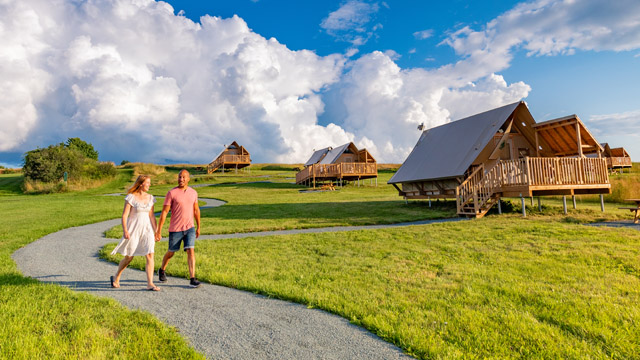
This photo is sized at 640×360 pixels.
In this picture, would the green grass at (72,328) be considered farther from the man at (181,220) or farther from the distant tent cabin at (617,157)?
the distant tent cabin at (617,157)

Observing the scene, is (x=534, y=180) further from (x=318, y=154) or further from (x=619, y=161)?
(x=619, y=161)

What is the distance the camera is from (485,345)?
3723 mm

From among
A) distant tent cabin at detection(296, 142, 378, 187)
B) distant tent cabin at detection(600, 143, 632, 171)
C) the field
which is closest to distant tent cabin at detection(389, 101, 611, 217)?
the field

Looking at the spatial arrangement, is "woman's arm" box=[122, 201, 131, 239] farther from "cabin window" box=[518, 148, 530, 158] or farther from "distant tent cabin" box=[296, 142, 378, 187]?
"distant tent cabin" box=[296, 142, 378, 187]

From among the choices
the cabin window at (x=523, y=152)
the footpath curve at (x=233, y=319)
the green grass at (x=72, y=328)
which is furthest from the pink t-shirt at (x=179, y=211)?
the cabin window at (x=523, y=152)

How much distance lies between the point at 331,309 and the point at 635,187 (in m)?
27.3

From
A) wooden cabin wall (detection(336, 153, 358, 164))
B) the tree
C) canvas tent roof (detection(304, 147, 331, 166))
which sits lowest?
wooden cabin wall (detection(336, 153, 358, 164))

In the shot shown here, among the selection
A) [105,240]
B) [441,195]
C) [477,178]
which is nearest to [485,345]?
[105,240]

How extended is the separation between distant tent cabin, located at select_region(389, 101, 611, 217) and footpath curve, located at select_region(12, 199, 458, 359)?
42.5 ft

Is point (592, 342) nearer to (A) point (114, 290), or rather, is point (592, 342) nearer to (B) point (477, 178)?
(A) point (114, 290)

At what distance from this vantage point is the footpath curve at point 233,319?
3.69 m

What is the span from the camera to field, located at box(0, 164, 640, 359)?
12.6 ft

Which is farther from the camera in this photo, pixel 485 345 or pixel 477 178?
pixel 477 178

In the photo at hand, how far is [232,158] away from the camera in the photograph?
188ft
